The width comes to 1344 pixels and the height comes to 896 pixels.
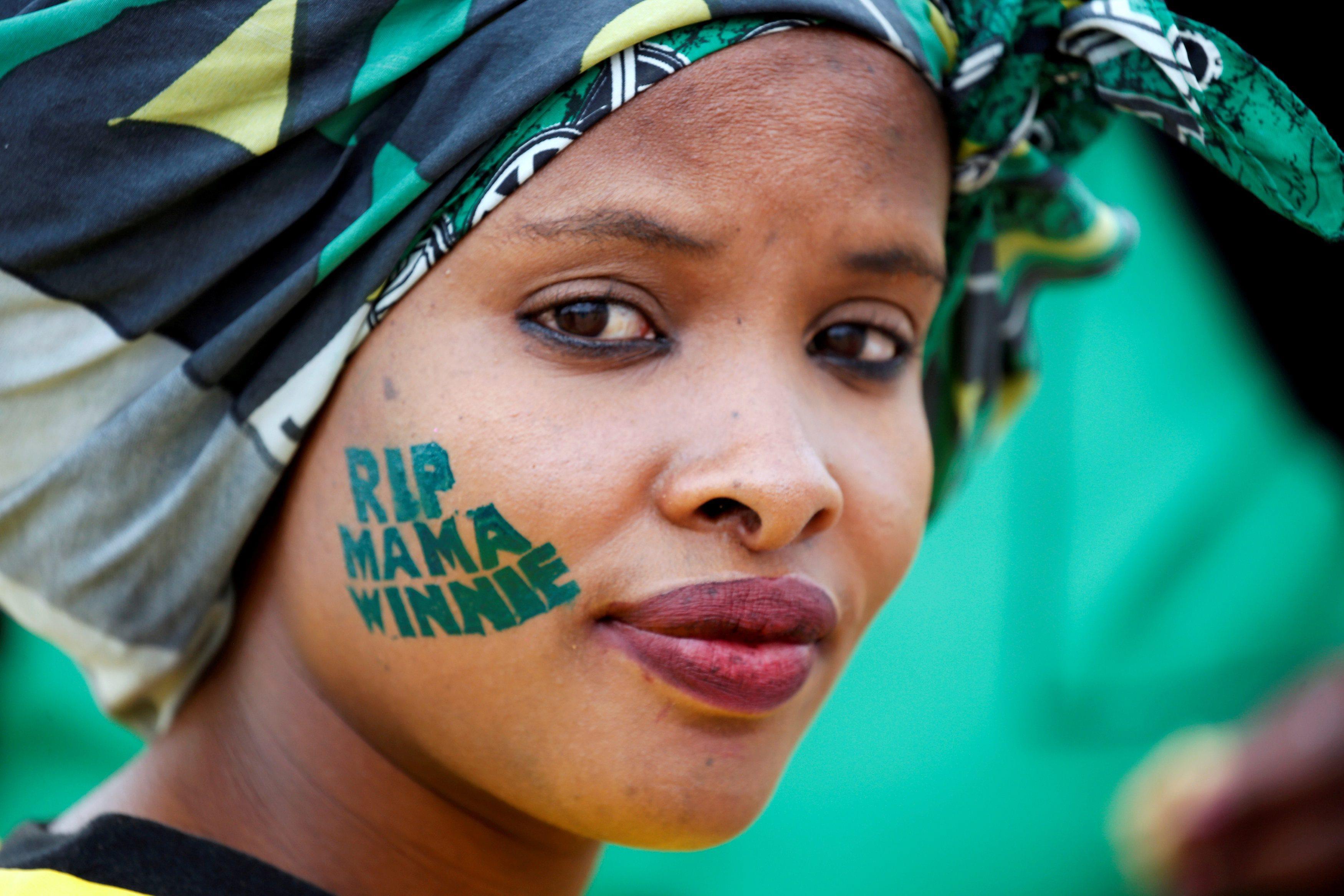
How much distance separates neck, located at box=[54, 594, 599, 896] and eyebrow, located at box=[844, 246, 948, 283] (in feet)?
2.55

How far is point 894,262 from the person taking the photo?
150 centimetres

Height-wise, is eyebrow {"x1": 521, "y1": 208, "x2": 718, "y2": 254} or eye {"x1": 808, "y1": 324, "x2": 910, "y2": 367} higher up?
eye {"x1": 808, "y1": 324, "x2": 910, "y2": 367}

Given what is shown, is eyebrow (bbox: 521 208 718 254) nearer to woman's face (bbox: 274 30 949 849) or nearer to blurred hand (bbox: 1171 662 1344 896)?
woman's face (bbox: 274 30 949 849)

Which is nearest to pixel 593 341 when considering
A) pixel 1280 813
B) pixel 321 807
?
pixel 321 807

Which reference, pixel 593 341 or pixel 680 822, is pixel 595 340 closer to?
pixel 593 341

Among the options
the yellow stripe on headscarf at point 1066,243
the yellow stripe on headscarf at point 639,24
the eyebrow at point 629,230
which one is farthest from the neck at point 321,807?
the yellow stripe on headscarf at point 1066,243

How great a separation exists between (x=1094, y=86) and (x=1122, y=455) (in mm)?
2392

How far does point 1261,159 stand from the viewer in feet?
4.46

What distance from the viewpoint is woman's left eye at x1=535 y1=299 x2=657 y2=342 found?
138 cm

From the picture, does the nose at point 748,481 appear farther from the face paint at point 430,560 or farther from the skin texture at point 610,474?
the face paint at point 430,560

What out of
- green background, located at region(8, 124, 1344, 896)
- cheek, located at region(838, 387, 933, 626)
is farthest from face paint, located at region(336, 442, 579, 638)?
green background, located at region(8, 124, 1344, 896)

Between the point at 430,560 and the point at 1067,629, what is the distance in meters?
2.76

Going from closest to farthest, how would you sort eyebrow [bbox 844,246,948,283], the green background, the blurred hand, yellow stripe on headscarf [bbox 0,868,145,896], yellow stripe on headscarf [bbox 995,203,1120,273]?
yellow stripe on headscarf [bbox 0,868,145,896]
eyebrow [bbox 844,246,948,283]
yellow stripe on headscarf [bbox 995,203,1120,273]
the blurred hand
the green background

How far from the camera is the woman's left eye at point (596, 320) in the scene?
1383 millimetres
